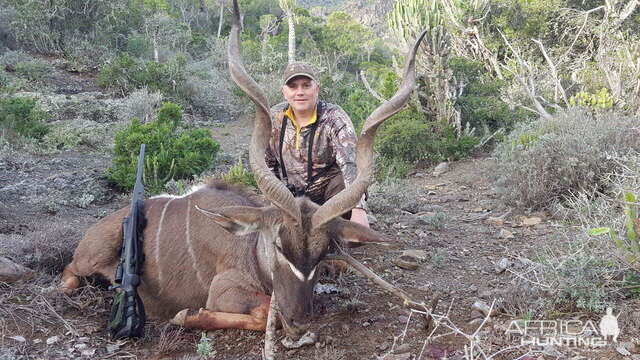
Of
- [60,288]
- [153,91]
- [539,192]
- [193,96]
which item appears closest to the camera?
[60,288]

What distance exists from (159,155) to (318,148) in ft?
12.8

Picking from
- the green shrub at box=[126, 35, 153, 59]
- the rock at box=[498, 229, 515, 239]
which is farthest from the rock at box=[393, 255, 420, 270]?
the green shrub at box=[126, 35, 153, 59]

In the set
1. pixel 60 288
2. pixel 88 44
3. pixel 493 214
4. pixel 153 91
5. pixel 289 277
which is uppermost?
pixel 88 44

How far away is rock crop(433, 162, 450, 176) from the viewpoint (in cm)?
1017

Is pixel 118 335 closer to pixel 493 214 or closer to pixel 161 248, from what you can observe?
pixel 161 248

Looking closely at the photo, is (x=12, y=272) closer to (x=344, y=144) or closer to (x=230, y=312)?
(x=230, y=312)

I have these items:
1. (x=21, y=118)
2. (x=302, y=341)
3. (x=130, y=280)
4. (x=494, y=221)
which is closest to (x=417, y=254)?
(x=494, y=221)

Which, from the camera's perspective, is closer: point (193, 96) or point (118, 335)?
point (118, 335)

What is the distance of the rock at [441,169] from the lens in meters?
10.2

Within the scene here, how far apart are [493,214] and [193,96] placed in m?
11.8

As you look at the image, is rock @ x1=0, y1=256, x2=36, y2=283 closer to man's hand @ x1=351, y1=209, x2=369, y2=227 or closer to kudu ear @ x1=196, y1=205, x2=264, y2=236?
kudu ear @ x1=196, y1=205, x2=264, y2=236

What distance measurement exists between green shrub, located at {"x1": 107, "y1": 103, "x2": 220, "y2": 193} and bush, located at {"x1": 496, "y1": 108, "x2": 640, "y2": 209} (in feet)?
15.4

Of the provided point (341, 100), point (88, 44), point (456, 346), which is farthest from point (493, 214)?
point (88, 44)

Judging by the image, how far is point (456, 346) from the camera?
133 inches
